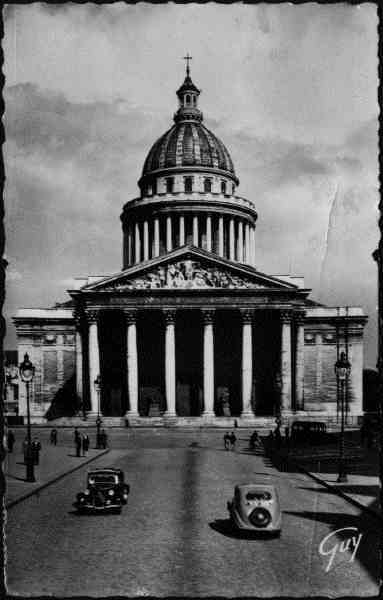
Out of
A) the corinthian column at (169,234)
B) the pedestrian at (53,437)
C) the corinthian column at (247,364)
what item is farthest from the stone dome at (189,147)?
the pedestrian at (53,437)

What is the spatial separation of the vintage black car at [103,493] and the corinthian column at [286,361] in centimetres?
Result: 5145

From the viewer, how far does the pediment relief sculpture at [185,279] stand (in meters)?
78.8

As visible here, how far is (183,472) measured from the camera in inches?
1528

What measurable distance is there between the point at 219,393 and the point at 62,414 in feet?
59.9

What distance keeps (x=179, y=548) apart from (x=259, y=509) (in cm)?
253

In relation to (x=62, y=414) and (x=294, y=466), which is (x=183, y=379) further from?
(x=294, y=466)

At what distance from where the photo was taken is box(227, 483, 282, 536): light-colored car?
2185 centimetres

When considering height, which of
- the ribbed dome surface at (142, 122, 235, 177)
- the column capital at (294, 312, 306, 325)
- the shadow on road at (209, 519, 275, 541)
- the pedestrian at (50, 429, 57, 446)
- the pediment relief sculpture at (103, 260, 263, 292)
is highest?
the ribbed dome surface at (142, 122, 235, 177)

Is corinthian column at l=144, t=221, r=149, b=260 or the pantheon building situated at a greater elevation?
corinthian column at l=144, t=221, r=149, b=260

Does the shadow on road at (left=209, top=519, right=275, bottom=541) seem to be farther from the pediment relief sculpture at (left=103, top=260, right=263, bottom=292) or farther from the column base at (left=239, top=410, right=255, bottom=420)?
the pediment relief sculpture at (left=103, top=260, right=263, bottom=292)

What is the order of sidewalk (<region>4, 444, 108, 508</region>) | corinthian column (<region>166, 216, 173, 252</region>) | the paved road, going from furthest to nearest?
corinthian column (<region>166, 216, 173, 252</region>)
sidewalk (<region>4, 444, 108, 508</region>)
the paved road

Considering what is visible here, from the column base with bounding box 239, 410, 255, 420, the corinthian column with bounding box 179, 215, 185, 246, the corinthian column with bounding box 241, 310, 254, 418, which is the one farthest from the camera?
the corinthian column with bounding box 179, 215, 185, 246

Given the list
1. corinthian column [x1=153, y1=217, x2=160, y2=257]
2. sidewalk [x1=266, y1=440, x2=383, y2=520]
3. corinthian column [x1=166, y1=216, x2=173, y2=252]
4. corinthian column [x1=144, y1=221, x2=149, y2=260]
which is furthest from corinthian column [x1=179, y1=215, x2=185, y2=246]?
sidewalk [x1=266, y1=440, x2=383, y2=520]

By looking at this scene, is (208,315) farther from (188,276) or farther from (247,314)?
(188,276)
